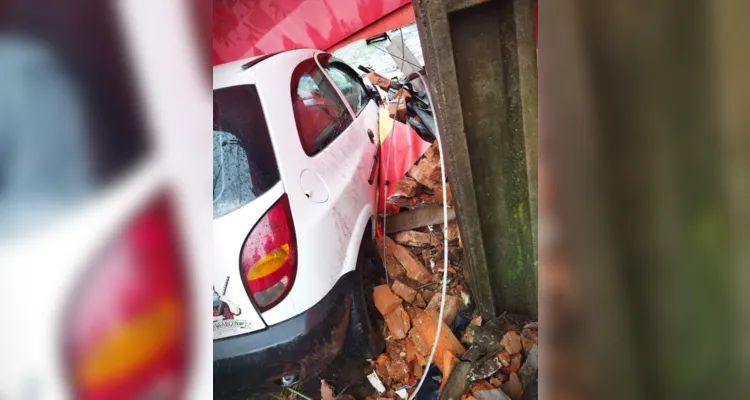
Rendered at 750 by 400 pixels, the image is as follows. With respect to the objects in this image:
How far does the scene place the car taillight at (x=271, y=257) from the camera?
70cm

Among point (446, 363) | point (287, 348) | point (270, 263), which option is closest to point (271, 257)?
point (270, 263)

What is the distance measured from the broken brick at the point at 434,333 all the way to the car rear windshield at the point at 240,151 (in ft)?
1.40

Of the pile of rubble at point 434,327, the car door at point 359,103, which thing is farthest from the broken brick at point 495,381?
the car door at point 359,103

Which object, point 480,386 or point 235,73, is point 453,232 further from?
point 235,73

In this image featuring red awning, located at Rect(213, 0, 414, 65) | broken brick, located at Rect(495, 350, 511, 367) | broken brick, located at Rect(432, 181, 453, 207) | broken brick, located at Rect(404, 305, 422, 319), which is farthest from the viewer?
broken brick, located at Rect(432, 181, 453, 207)

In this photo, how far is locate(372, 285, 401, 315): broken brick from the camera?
Result: 2.86 feet

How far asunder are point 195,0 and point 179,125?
0.16 metres

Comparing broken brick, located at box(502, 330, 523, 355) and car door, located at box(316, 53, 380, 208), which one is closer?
broken brick, located at box(502, 330, 523, 355)

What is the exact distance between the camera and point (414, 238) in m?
0.94

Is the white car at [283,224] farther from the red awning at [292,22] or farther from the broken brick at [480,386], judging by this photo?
the broken brick at [480,386]

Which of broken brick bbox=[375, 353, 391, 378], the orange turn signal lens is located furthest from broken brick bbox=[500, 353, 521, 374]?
the orange turn signal lens

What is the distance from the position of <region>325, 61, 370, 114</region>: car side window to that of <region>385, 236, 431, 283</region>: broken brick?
0.42 m

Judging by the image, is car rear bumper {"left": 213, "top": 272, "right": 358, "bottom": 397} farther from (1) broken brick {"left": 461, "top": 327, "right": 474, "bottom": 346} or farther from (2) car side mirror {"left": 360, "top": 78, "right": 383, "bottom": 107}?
(2) car side mirror {"left": 360, "top": 78, "right": 383, "bottom": 107}

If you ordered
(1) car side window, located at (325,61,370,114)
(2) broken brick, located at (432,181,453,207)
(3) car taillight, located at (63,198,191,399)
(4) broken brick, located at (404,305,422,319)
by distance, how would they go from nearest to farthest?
(3) car taillight, located at (63,198,191,399)
(4) broken brick, located at (404,305,422,319)
(2) broken brick, located at (432,181,453,207)
(1) car side window, located at (325,61,370,114)
